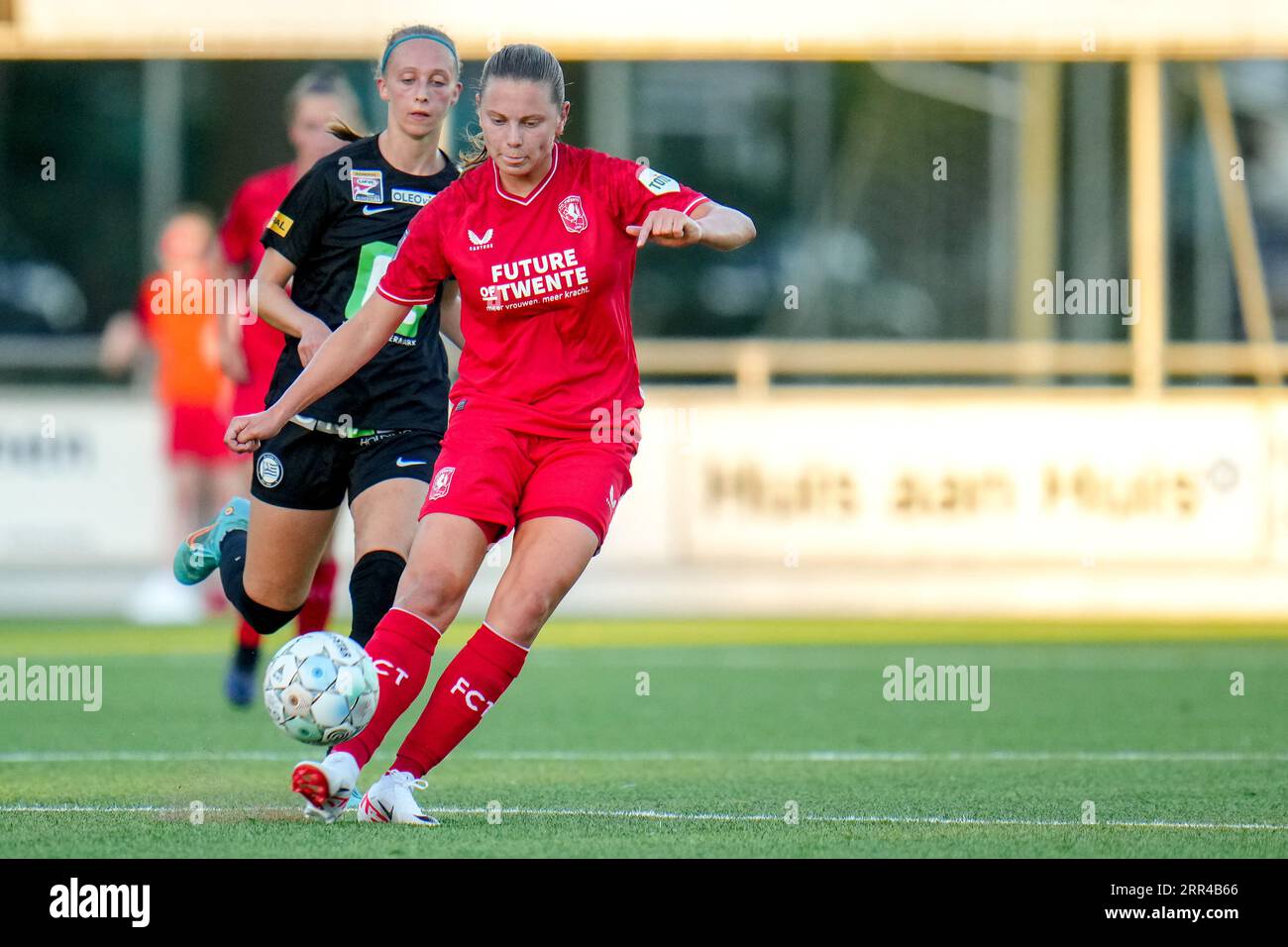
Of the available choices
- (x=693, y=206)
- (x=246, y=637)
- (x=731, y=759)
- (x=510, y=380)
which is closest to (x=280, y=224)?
(x=510, y=380)

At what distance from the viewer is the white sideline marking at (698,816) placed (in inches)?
238

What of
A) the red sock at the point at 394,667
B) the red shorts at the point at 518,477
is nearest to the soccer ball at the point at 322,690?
the red sock at the point at 394,667

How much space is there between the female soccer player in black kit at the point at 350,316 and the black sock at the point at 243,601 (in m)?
0.31

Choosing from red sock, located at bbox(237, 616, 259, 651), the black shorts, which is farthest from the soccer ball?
red sock, located at bbox(237, 616, 259, 651)

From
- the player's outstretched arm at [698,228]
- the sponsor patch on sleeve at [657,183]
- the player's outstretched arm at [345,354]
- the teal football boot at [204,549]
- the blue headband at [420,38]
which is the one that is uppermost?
the blue headband at [420,38]

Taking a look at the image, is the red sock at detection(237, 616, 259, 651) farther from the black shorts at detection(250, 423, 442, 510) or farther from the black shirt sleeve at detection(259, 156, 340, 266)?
the black shirt sleeve at detection(259, 156, 340, 266)

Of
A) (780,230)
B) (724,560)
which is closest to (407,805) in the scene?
(724,560)

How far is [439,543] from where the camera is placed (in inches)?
234

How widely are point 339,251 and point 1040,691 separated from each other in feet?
15.7

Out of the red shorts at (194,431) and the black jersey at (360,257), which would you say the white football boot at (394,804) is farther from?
the red shorts at (194,431)

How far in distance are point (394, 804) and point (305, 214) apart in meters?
1.95

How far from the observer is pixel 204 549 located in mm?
7984

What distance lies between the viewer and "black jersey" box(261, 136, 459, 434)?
265 inches

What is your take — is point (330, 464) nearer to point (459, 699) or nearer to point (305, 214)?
point (305, 214)
